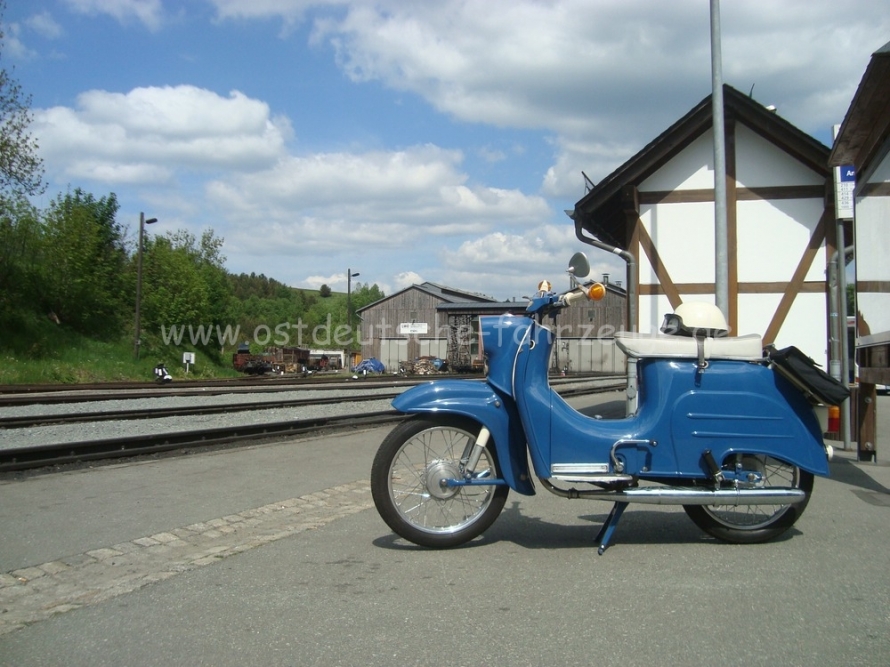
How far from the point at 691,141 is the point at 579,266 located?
1167cm

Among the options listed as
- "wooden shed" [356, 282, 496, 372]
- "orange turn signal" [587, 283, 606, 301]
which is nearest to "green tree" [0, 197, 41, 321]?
"orange turn signal" [587, 283, 606, 301]

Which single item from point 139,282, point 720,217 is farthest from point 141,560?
point 139,282

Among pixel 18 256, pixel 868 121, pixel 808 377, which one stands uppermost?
pixel 18 256

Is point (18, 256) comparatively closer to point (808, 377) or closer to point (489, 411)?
point (489, 411)

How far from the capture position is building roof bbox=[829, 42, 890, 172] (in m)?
7.71

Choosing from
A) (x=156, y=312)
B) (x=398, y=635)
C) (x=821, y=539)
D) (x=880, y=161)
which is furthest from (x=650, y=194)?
(x=156, y=312)

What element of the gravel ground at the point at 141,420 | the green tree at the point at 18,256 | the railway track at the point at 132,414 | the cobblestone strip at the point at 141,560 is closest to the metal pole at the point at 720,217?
the cobblestone strip at the point at 141,560

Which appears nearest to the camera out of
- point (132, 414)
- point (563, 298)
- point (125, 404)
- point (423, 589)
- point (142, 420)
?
point (423, 589)

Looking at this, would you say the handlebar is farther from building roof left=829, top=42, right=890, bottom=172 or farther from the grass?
the grass

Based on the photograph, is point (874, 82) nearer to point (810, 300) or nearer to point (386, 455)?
point (386, 455)

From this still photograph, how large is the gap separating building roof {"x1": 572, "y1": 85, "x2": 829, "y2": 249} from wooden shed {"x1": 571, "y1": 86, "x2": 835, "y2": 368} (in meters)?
0.02

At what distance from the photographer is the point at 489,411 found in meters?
5.30

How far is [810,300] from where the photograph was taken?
50.8 feet

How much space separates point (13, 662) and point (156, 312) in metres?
56.1
